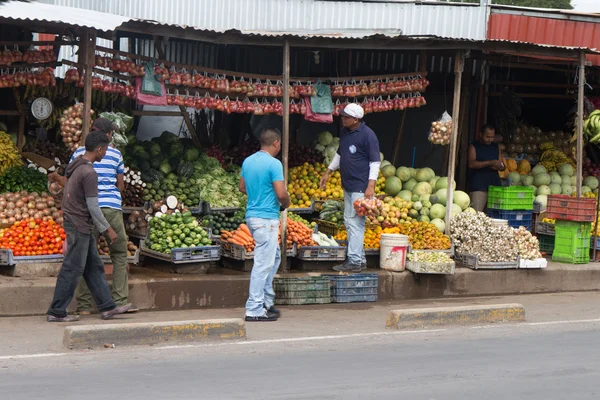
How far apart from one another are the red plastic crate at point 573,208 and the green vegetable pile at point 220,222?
4.43 m

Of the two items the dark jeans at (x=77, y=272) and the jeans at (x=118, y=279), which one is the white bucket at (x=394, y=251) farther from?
the dark jeans at (x=77, y=272)

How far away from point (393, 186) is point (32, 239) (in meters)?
5.53

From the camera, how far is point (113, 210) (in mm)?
9992

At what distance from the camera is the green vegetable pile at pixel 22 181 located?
38.8 feet

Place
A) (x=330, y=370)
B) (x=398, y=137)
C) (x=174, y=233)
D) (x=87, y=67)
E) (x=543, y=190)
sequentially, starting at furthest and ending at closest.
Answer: (x=398, y=137), (x=543, y=190), (x=174, y=233), (x=87, y=67), (x=330, y=370)

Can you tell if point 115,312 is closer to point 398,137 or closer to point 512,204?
point 512,204

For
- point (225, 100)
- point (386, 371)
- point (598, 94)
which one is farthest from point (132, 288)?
point (598, 94)

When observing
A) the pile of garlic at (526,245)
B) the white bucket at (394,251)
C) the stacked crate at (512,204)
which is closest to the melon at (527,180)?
the stacked crate at (512,204)

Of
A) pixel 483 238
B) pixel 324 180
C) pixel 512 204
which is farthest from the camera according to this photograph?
pixel 512 204

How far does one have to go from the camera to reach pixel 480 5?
57.0 feet

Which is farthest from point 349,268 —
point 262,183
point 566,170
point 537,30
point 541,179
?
point 537,30

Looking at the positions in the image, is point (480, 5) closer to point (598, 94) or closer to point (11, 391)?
point (598, 94)

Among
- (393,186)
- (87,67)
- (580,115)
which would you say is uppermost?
(87,67)

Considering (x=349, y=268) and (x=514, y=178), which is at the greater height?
(x=514, y=178)
